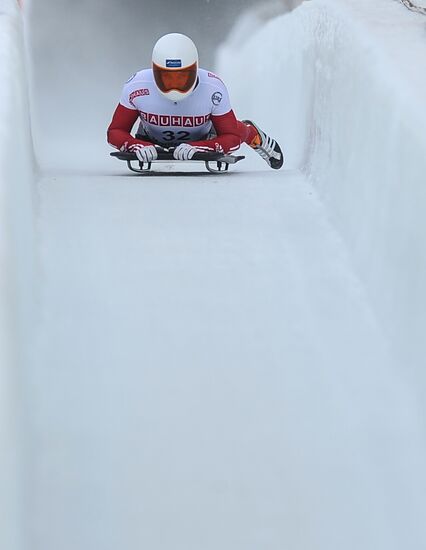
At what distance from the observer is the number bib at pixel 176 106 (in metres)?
4.72

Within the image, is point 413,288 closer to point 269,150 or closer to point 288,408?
point 288,408

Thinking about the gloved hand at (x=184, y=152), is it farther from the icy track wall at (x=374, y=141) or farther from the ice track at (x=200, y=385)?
the ice track at (x=200, y=385)

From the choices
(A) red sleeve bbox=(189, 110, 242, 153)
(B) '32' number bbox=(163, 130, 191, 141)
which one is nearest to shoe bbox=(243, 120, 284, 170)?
(A) red sleeve bbox=(189, 110, 242, 153)

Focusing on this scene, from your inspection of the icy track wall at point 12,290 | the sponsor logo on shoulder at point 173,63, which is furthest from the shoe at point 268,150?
the icy track wall at point 12,290

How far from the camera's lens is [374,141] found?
10.2 ft

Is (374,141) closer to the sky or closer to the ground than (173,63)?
closer to the ground

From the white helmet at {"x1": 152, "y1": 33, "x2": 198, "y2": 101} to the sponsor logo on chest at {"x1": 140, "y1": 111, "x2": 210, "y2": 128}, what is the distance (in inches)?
5.6

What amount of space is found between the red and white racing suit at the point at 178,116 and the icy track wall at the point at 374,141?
0.40 meters

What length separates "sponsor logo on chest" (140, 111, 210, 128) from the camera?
188 inches

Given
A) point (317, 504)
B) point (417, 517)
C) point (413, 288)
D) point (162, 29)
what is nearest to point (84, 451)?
point (317, 504)

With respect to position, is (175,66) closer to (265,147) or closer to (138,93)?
(138,93)

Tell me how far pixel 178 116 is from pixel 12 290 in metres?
2.90

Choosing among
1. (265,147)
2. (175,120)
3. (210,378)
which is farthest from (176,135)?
(210,378)

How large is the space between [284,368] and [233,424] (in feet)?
0.92
